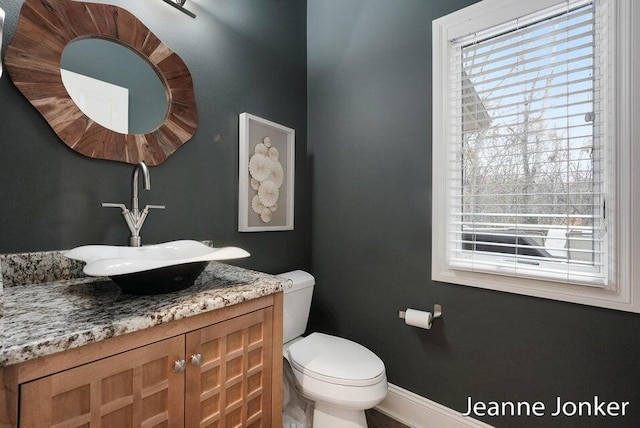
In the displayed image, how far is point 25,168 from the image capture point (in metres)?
1.02

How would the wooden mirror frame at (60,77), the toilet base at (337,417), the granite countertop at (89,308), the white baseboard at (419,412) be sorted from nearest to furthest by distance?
the granite countertop at (89,308) → the wooden mirror frame at (60,77) → the toilet base at (337,417) → the white baseboard at (419,412)

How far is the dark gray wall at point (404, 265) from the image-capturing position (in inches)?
48.9

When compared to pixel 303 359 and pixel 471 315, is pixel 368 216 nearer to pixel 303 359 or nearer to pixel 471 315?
pixel 471 315

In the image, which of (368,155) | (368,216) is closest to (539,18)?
(368,155)

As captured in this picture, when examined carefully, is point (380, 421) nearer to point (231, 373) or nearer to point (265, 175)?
point (231, 373)

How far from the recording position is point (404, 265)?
169 cm

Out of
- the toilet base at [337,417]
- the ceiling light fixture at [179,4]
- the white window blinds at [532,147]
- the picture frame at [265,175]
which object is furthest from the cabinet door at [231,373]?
the ceiling light fixture at [179,4]

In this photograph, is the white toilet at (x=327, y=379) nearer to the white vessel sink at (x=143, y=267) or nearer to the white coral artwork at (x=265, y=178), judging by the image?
the white coral artwork at (x=265, y=178)

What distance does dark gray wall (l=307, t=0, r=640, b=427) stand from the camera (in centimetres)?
124

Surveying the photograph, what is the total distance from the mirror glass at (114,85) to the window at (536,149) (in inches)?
54.8

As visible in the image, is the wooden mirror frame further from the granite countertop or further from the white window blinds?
the white window blinds

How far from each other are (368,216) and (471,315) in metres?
0.76

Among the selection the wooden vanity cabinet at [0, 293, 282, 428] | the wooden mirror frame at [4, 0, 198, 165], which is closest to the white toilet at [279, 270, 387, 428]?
the wooden vanity cabinet at [0, 293, 282, 428]

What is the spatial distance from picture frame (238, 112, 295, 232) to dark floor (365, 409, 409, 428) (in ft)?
3.96
